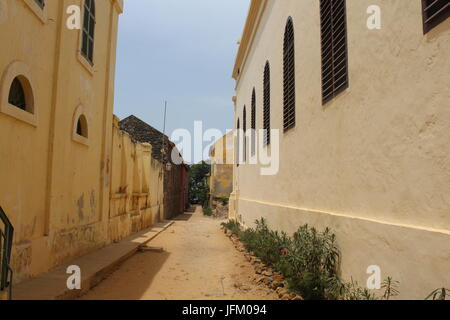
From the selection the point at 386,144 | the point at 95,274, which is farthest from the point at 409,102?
the point at 95,274

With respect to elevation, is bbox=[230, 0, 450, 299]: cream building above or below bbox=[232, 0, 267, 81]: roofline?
below

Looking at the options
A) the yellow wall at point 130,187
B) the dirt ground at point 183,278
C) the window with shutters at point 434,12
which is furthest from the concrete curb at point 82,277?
the window with shutters at point 434,12

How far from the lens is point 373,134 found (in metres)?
4.14

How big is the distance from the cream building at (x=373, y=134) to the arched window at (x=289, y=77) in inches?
1.7

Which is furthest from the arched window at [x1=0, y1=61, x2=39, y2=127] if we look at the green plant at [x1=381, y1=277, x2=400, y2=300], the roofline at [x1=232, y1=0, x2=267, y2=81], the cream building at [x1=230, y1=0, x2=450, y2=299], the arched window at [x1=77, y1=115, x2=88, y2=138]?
the roofline at [x1=232, y1=0, x2=267, y2=81]

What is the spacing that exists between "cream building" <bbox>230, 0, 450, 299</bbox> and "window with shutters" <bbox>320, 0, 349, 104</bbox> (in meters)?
0.02

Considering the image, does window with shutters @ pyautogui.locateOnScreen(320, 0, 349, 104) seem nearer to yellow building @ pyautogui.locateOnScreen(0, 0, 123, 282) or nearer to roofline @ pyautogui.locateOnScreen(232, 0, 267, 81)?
yellow building @ pyautogui.locateOnScreen(0, 0, 123, 282)

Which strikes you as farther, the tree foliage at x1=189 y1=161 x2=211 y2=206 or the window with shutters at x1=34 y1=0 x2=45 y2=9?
the tree foliage at x1=189 y1=161 x2=211 y2=206

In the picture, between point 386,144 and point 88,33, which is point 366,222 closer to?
point 386,144

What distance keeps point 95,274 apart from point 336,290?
398cm

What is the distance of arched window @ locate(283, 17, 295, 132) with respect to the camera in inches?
312

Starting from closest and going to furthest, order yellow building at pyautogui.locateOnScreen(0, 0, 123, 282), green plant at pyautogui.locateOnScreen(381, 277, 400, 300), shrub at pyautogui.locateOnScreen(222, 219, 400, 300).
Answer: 1. green plant at pyautogui.locateOnScreen(381, 277, 400, 300)
2. shrub at pyautogui.locateOnScreen(222, 219, 400, 300)
3. yellow building at pyautogui.locateOnScreen(0, 0, 123, 282)

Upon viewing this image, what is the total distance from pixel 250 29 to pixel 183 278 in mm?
10454
